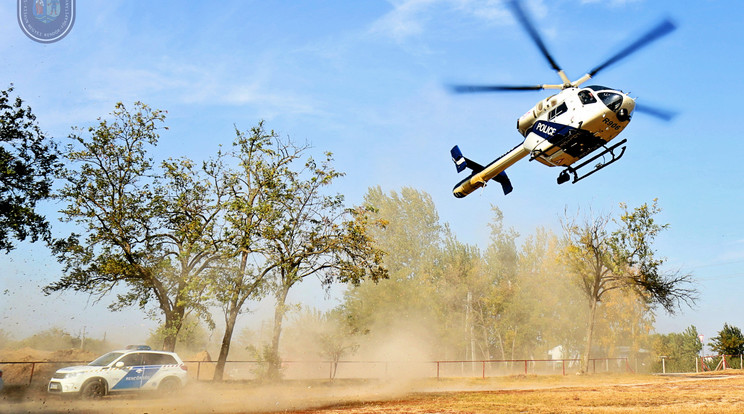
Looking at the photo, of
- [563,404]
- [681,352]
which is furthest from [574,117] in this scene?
[681,352]

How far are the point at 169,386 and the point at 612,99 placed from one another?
20.2m

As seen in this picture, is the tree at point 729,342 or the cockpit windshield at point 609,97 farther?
the tree at point 729,342

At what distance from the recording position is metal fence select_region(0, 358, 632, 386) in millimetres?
27266

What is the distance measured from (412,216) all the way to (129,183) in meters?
43.9

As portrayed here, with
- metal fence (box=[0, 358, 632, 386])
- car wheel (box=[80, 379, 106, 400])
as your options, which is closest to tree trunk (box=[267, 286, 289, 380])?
metal fence (box=[0, 358, 632, 386])

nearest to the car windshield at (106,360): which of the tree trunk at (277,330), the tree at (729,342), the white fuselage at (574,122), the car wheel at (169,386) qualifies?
the car wheel at (169,386)

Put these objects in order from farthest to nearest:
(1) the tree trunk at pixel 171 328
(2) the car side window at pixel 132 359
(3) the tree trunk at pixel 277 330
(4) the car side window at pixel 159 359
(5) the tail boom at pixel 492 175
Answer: (3) the tree trunk at pixel 277 330 < (1) the tree trunk at pixel 171 328 < (5) the tail boom at pixel 492 175 < (4) the car side window at pixel 159 359 < (2) the car side window at pixel 132 359

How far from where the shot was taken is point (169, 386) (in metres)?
20.8

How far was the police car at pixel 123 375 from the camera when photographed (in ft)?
61.2

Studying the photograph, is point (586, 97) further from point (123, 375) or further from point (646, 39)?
point (123, 375)

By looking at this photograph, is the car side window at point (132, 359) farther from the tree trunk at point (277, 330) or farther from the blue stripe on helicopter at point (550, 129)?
the blue stripe on helicopter at point (550, 129)

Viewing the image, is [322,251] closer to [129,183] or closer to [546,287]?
[129,183]

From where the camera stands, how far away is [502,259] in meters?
67.1

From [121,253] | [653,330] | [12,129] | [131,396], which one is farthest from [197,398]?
[653,330]
